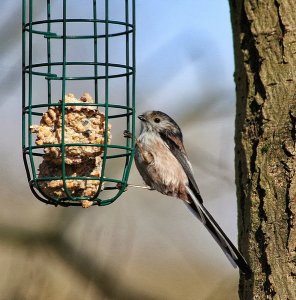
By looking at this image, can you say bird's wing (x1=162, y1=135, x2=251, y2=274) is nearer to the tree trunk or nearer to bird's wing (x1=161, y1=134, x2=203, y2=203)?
bird's wing (x1=161, y1=134, x2=203, y2=203)

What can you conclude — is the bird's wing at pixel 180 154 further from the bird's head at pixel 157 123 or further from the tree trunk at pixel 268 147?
the tree trunk at pixel 268 147

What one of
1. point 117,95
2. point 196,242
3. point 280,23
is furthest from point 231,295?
point 280,23

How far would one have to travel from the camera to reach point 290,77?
13.5 feet

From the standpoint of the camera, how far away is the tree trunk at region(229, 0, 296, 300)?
4.05 meters

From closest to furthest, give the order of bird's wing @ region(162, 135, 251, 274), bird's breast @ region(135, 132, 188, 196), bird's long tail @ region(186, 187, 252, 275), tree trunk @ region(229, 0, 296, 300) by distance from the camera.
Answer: tree trunk @ region(229, 0, 296, 300) < bird's long tail @ region(186, 187, 252, 275) < bird's wing @ region(162, 135, 251, 274) < bird's breast @ region(135, 132, 188, 196)

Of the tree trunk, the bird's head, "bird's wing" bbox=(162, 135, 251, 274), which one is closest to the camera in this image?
the tree trunk

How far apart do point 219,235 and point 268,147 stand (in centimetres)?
127

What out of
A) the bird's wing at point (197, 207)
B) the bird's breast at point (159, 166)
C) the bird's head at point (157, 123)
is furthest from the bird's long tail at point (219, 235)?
the bird's head at point (157, 123)

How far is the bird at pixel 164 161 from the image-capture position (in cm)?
562

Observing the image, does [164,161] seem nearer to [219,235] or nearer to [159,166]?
[159,166]

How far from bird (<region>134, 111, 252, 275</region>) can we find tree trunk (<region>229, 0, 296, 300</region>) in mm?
1371

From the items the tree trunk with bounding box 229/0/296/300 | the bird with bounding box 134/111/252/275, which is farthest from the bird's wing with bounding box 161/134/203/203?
the tree trunk with bounding box 229/0/296/300

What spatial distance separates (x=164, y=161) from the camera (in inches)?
223

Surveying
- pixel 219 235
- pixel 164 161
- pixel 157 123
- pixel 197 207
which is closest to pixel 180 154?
pixel 164 161
